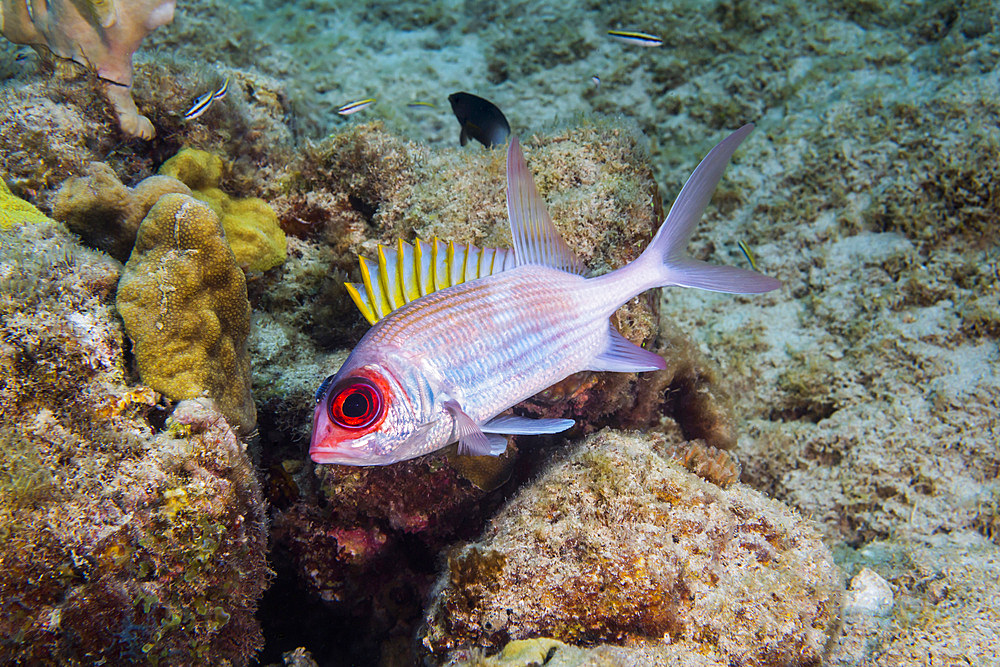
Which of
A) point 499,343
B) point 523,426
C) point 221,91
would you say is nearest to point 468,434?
point 523,426

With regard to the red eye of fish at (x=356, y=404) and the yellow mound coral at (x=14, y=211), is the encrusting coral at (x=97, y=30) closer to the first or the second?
the yellow mound coral at (x=14, y=211)

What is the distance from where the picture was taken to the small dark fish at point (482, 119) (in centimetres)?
441

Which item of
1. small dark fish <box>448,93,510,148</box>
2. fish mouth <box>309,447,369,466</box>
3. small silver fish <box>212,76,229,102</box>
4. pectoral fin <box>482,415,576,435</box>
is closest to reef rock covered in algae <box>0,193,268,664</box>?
fish mouth <box>309,447,369,466</box>

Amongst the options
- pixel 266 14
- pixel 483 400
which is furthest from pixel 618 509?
pixel 266 14

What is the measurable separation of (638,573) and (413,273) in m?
1.71

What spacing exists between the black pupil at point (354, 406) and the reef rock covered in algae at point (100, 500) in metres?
0.85

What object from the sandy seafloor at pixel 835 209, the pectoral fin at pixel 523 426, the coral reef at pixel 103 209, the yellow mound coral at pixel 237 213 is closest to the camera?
the pectoral fin at pixel 523 426

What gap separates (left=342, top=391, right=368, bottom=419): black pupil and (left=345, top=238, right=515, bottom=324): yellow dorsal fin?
0.54 m

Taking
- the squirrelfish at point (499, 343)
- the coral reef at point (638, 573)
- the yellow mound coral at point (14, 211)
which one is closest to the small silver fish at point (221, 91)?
the yellow mound coral at point (14, 211)

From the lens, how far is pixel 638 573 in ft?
6.99

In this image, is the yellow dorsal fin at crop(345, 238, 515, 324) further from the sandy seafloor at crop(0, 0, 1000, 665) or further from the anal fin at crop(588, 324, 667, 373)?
the sandy seafloor at crop(0, 0, 1000, 665)

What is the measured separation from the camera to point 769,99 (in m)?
6.05

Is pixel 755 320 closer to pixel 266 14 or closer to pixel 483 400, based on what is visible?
pixel 483 400

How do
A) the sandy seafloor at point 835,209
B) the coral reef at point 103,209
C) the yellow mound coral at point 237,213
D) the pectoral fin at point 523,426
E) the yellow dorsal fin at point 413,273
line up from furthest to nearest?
1. the sandy seafloor at point 835,209
2. the yellow mound coral at point 237,213
3. the coral reef at point 103,209
4. the yellow dorsal fin at point 413,273
5. the pectoral fin at point 523,426
